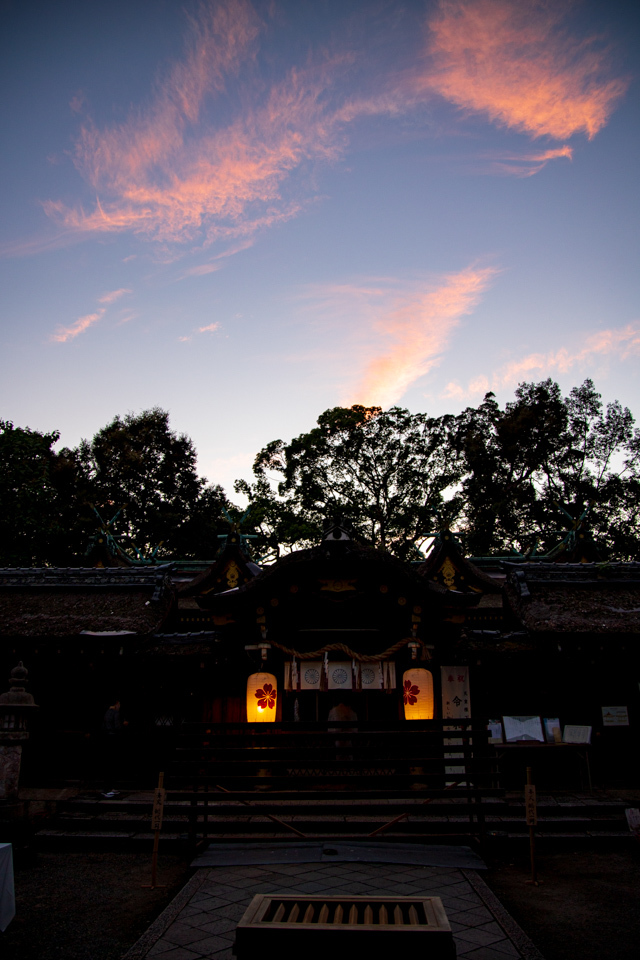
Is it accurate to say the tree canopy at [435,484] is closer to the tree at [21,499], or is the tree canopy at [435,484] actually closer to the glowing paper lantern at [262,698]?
the tree at [21,499]

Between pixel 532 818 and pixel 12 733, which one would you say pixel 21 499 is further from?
pixel 532 818

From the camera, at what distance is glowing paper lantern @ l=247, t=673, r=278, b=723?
1288 centimetres

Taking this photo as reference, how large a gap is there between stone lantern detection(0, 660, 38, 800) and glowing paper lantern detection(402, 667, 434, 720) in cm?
728

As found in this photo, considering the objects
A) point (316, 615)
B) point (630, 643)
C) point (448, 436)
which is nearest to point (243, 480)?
point (448, 436)

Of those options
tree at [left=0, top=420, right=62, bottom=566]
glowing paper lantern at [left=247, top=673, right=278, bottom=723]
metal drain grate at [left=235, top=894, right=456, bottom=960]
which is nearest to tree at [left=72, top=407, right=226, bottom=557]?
tree at [left=0, top=420, right=62, bottom=566]

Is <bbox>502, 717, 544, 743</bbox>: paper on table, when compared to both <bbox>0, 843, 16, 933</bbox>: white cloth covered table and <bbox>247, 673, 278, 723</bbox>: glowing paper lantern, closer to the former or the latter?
<bbox>247, 673, 278, 723</bbox>: glowing paper lantern

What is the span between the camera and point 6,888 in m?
6.05

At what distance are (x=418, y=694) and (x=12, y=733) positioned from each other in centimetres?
776

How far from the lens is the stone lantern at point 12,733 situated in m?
9.59

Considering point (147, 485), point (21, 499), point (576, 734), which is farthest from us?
point (147, 485)

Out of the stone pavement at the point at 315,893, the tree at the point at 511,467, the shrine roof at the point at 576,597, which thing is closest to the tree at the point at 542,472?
the tree at the point at 511,467

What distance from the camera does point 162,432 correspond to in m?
41.3

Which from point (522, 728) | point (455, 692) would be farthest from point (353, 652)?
point (522, 728)

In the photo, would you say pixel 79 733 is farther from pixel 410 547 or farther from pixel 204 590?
pixel 410 547
